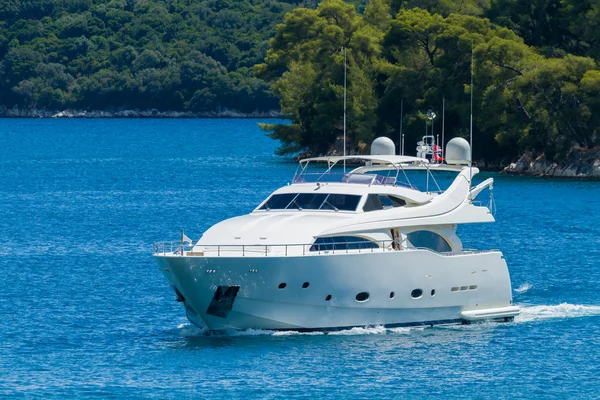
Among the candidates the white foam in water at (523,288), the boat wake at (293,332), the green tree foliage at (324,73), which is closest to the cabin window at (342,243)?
the boat wake at (293,332)

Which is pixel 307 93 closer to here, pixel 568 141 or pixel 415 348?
pixel 568 141

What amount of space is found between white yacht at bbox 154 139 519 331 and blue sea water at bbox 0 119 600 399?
25.4 inches

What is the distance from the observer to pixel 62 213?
7038 cm

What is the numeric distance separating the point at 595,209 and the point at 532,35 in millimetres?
36464

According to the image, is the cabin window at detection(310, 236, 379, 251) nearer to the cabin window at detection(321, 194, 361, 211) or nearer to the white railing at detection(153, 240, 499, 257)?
the white railing at detection(153, 240, 499, 257)

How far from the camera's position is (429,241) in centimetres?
3894

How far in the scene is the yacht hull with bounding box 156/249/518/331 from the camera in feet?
111

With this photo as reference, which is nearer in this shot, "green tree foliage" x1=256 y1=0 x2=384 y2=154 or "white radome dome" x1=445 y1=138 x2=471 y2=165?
"white radome dome" x1=445 y1=138 x2=471 y2=165

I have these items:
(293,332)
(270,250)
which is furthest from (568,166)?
(270,250)

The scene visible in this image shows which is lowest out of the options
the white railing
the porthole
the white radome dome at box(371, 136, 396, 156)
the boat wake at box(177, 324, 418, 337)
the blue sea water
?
the blue sea water

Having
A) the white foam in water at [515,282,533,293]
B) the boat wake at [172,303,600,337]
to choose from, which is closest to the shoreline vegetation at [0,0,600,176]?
the white foam in water at [515,282,533,293]

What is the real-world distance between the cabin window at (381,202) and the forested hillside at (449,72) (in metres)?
48.0

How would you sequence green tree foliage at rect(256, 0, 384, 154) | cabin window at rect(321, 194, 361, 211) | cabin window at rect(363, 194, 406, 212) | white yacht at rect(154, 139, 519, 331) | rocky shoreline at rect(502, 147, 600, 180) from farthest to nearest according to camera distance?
1. green tree foliage at rect(256, 0, 384, 154)
2. rocky shoreline at rect(502, 147, 600, 180)
3. cabin window at rect(363, 194, 406, 212)
4. cabin window at rect(321, 194, 361, 211)
5. white yacht at rect(154, 139, 519, 331)

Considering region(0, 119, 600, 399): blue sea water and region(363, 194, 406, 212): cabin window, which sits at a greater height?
region(363, 194, 406, 212): cabin window
